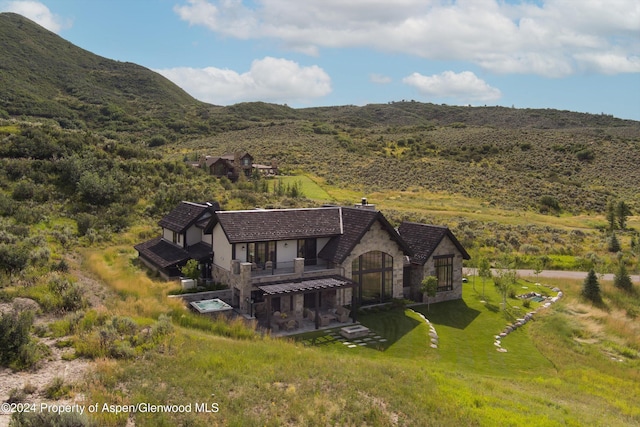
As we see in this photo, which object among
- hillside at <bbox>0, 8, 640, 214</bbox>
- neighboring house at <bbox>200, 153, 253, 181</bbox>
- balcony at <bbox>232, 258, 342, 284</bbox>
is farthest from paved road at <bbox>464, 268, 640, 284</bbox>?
neighboring house at <bbox>200, 153, 253, 181</bbox>

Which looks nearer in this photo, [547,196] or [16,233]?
[16,233]

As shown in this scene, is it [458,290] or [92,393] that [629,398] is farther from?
[92,393]

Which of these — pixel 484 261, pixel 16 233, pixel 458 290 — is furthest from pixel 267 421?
pixel 16 233

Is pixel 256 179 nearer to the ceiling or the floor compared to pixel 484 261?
nearer to the ceiling

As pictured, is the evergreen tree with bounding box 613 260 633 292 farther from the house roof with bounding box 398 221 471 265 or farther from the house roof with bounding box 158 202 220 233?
the house roof with bounding box 158 202 220 233

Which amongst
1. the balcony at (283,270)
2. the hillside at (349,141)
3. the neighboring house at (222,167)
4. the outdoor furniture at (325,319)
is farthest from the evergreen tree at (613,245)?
the neighboring house at (222,167)

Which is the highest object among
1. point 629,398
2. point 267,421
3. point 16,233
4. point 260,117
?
point 260,117

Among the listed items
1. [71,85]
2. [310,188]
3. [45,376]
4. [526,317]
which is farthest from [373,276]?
[71,85]
